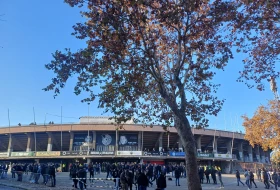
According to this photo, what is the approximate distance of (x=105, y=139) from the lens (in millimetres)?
51219

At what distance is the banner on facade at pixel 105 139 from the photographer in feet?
167

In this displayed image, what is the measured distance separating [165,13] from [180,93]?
3422mm

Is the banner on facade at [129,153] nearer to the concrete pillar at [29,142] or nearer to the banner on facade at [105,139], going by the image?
the banner on facade at [105,139]

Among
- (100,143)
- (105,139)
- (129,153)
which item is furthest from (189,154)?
(100,143)

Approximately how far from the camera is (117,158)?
164 feet

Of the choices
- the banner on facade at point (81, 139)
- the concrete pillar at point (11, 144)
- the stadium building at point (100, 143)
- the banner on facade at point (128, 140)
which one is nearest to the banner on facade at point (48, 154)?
→ the stadium building at point (100, 143)

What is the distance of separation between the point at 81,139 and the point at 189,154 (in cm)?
4434

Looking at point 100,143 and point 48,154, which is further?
point 100,143

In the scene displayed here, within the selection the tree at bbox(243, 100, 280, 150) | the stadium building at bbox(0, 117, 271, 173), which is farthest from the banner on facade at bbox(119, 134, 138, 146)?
the tree at bbox(243, 100, 280, 150)

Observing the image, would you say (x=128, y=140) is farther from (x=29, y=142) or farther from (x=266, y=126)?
(x=266, y=126)

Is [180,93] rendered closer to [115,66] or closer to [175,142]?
[115,66]

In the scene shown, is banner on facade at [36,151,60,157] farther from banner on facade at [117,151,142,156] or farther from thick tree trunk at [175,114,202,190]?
thick tree trunk at [175,114,202,190]

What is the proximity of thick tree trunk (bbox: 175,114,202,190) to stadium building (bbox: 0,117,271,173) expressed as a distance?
114 ft

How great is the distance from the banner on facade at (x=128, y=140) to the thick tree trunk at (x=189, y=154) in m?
41.1
